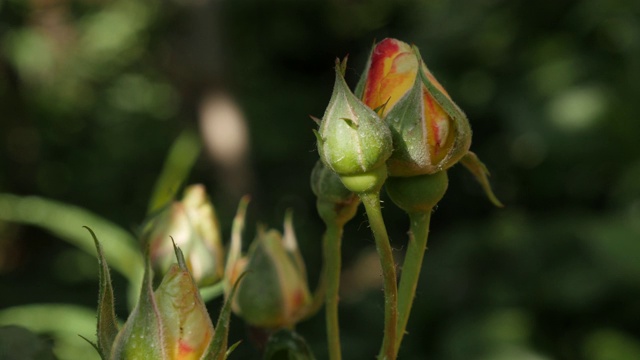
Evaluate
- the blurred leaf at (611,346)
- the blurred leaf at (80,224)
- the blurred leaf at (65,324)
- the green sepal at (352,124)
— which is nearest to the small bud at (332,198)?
the green sepal at (352,124)

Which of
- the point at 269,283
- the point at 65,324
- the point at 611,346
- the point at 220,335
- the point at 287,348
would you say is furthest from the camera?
the point at 611,346

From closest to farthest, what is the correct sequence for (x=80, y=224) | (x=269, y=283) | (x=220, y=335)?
(x=220, y=335)
(x=269, y=283)
(x=80, y=224)

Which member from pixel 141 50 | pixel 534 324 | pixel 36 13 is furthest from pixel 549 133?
pixel 141 50

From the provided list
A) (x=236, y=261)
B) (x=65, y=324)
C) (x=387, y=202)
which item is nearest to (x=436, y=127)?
(x=236, y=261)

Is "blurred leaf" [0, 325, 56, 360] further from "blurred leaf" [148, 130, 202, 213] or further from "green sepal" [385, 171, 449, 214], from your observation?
"green sepal" [385, 171, 449, 214]

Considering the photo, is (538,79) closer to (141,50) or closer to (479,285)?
(479,285)

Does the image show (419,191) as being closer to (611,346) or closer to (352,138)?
(352,138)
